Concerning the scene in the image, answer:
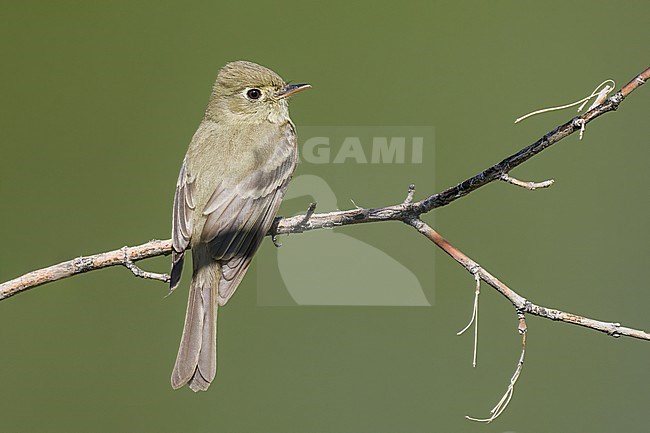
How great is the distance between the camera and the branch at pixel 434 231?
1653mm

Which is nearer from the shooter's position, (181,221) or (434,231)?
(434,231)

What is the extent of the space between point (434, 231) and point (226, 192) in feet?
2.42

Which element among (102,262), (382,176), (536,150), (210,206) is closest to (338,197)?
(382,176)

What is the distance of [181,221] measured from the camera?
2348 mm

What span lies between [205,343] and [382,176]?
5.27 feet

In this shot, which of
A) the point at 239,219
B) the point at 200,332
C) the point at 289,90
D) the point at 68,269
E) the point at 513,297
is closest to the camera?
the point at 513,297

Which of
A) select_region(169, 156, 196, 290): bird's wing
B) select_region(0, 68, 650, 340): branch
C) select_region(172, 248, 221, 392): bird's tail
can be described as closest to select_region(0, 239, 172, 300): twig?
Result: select_region(0, 68, 650, 340): branch

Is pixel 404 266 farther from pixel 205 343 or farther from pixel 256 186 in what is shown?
pixel 205 343

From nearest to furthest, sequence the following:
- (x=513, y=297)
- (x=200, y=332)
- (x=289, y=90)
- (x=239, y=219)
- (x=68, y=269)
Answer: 1. (x=513, y=297)
2. (x=68, y=269)
3. (x=200, y=332)
4. (x=239, y=219)
5. (x=289, y=90)

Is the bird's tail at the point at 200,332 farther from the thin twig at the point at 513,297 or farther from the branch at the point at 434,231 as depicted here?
the thin twig at the point at 513,297

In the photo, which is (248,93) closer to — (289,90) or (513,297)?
(289,90)

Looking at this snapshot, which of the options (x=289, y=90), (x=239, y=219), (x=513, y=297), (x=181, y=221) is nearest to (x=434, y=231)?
(x=513, y=297)

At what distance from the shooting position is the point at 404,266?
3.56 meters

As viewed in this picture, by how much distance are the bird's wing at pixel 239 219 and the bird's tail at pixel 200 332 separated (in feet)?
0.12
